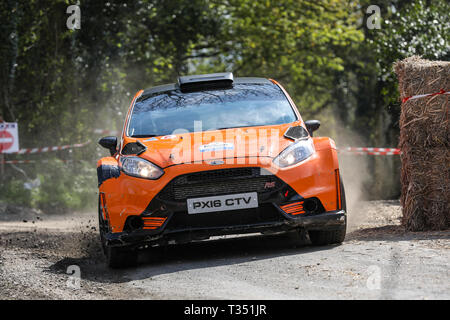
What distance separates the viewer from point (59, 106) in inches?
861

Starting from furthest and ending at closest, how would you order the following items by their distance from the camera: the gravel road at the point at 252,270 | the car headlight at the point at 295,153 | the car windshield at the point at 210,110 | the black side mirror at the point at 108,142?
the black side mirror at the point at 108,142 < the car windshield at the point at 210,110 < the car headlight at the point at 295,153 < the gravel road at the point at 252,270

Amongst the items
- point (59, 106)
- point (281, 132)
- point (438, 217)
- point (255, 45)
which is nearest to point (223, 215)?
point (281, 132)

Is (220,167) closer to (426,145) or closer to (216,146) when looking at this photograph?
(216,146)

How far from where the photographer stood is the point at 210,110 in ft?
27.0

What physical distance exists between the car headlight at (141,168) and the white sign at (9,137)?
11.7m

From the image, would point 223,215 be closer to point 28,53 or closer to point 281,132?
point 281,132

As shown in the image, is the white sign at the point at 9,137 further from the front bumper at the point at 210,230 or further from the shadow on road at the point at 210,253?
the front bumper at the point at 210,230

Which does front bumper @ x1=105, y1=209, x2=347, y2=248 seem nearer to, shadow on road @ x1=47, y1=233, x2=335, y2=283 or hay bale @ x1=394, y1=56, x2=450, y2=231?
shadow on road @ x1=47, y1=233, x2=335, y2=283

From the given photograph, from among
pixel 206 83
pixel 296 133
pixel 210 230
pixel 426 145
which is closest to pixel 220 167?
pixel 210 230

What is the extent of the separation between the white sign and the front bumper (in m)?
11.9

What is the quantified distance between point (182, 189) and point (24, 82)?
51.6 ft

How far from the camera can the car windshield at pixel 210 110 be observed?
7.97 meters

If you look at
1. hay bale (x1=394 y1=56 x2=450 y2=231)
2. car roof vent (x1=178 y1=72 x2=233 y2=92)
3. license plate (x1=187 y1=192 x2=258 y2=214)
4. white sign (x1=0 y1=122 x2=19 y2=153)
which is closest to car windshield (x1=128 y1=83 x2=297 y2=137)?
car roof vent (x1=178 y1=72 x2=233 y2=92)

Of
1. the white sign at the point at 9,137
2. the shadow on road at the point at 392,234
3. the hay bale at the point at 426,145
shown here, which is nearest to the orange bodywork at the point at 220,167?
the shadow on road at the point at 392,234
